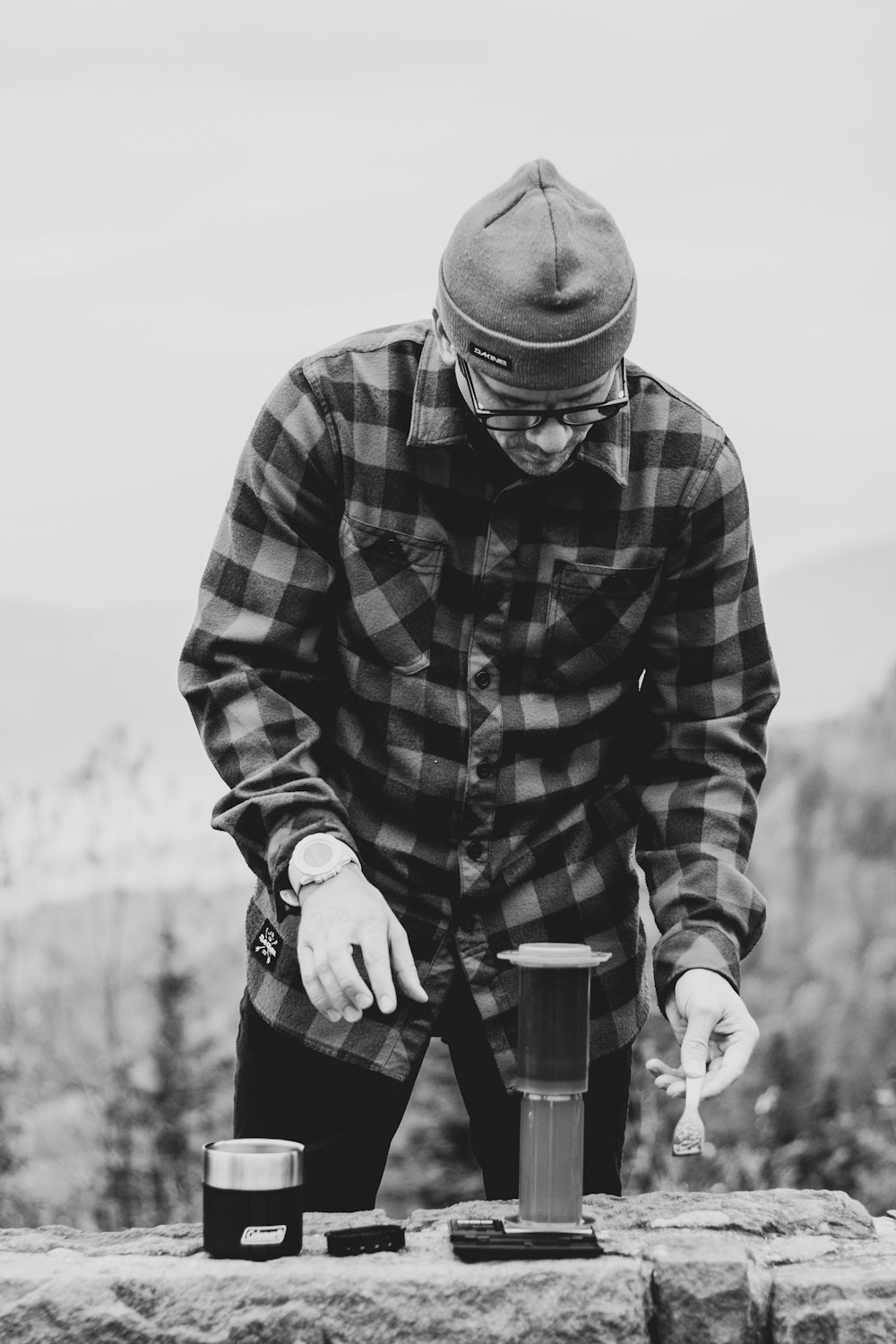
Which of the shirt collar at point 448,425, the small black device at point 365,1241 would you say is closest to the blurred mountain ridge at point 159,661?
the shirt collar at point 448,425

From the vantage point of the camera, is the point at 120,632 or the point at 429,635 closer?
the point at 429,635

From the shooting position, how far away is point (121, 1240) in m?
2.17

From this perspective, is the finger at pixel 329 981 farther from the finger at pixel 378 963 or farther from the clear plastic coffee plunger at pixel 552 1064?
the clear plastic coffee plunger at pixel 552 1064

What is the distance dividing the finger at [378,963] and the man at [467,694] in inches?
9.4

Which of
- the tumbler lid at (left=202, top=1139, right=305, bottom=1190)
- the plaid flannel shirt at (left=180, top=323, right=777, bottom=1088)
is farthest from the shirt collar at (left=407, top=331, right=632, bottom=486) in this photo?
the tumbler lid at (left=202, top=1139, right=305, bottom=1190)

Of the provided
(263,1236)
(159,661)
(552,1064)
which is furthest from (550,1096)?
(159,661)

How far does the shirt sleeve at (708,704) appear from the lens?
7.77 feet

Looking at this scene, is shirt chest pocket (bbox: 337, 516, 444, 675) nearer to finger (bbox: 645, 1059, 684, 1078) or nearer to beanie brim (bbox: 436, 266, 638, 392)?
beanie brim (bbox: 436, 266, 638, 392)

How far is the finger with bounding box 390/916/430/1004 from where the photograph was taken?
2020mm

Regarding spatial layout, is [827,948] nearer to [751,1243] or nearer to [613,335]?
[751,1243]

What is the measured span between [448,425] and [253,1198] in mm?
1071

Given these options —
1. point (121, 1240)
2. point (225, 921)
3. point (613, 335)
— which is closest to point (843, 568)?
point (225, 921)

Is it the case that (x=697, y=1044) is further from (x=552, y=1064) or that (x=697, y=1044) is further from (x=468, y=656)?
→ (x=468, y=656)

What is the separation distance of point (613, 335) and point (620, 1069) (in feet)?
3.63
